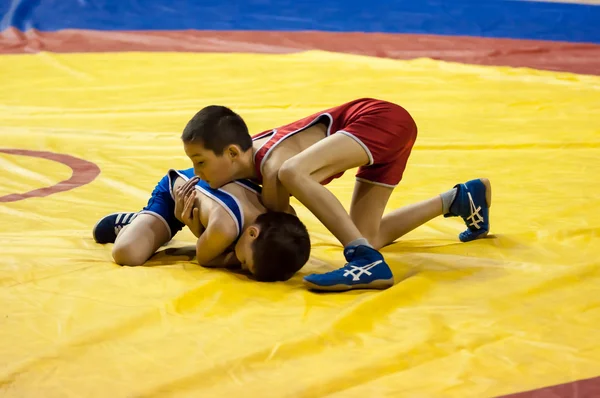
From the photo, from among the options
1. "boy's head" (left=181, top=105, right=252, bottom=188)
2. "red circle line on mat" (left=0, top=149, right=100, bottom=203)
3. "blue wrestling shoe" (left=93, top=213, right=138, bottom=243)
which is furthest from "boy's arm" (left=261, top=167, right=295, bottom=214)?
"red circle line on mat" (left=0, top=149, right=100, bottom=203)

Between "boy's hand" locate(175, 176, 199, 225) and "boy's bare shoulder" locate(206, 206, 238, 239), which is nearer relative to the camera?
"boy's bare shoulder" locate(206, 206, 238, 239)

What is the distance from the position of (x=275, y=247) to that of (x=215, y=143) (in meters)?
0.36

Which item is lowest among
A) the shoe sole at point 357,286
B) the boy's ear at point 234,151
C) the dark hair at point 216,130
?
the shoe sole at point 357,286

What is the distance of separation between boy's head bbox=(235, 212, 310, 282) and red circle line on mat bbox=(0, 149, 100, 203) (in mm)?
1311

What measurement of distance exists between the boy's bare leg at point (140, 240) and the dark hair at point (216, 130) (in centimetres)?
37

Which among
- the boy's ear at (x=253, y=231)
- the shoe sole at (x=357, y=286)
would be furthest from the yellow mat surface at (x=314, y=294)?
the boy's ear at (x=253, y=231)

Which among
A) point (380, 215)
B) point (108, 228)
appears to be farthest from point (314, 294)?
point (108, 228)

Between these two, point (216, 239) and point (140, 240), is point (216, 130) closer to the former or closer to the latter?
point (216, 239)

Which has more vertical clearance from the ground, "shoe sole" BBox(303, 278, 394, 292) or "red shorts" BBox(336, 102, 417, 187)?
"red shorts" BBox(336, 102, 417, 187)

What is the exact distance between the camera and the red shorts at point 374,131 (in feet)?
8.66

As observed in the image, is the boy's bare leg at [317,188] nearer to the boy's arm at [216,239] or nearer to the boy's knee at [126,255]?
the boy's arm at [216,239]

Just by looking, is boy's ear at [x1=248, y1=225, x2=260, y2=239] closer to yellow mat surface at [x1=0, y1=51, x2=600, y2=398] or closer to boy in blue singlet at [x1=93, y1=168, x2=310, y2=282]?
boy in blue singlet at [x1=93, y1=168, x2=310, y2=282]

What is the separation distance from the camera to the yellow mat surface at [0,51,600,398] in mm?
1861

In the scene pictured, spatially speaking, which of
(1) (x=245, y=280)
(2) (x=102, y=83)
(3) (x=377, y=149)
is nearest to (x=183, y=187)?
(1) (x=245, y=280)
